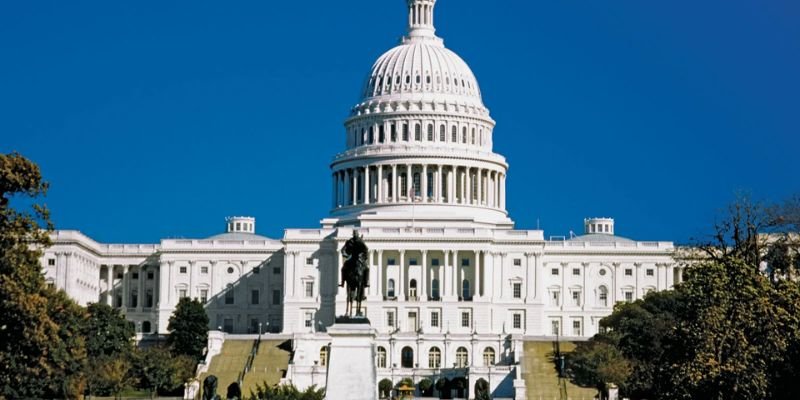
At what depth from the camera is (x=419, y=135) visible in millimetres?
193125

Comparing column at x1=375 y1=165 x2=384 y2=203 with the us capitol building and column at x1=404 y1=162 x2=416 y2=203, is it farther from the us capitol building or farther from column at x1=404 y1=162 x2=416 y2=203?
column at x1=404 y1=162 x2=416 y2=203

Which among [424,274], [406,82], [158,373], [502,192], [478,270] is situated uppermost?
[406,82]

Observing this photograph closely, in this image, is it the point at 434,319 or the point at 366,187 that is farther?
the point at 366,187

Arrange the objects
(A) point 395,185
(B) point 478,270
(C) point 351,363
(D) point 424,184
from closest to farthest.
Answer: (C) point 351,363, (B) point 478,270, (D) point 424,184, (A) point 395,185

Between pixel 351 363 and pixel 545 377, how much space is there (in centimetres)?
7486

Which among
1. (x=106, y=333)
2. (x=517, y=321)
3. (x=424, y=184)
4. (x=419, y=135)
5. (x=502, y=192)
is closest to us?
(x=106, y=333)

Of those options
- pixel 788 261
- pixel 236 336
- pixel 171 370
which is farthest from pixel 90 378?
pixel 788 261

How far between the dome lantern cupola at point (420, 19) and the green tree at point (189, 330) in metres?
47.0

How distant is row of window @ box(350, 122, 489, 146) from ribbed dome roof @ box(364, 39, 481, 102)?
11.8 feet

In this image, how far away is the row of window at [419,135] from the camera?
193000 mm

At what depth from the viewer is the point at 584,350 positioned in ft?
463

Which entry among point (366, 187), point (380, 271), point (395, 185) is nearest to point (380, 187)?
point (395, 185)

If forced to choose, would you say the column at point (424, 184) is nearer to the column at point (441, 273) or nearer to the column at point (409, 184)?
the column at point (409, 184)

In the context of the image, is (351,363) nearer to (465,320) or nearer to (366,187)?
(465,320)
